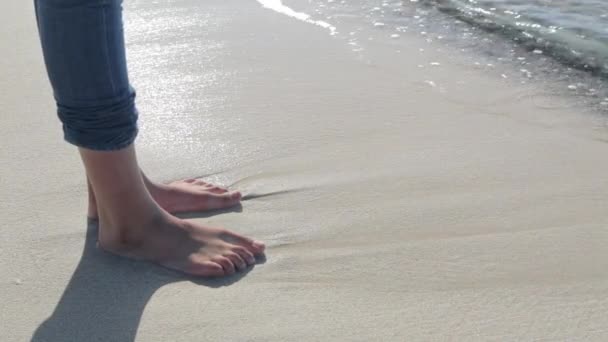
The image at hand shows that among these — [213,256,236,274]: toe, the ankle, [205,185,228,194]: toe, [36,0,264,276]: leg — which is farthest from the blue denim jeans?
[205,185,228,194]: toe

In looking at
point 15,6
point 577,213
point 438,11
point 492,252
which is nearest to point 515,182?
point 577,213

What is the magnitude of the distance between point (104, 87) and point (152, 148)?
753 millimetres

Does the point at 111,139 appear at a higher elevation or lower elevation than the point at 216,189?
higher

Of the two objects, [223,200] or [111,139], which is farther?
[223,200]

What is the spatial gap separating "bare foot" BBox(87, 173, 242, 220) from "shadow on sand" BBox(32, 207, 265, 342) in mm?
186

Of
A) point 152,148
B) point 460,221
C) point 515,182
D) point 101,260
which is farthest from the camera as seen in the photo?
point 152,148

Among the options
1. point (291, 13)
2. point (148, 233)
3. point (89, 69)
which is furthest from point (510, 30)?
point (89, 69)

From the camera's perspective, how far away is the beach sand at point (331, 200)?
1699mm

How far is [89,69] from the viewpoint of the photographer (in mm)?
1683

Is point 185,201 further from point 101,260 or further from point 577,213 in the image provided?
point 577,213

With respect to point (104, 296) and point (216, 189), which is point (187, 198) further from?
point (104, 296)

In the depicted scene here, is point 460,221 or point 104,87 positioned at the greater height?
point 104,87

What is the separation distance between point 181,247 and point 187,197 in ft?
0.77

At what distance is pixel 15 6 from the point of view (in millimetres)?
3936
